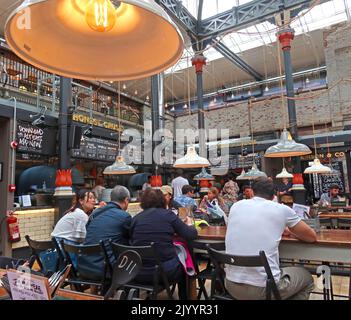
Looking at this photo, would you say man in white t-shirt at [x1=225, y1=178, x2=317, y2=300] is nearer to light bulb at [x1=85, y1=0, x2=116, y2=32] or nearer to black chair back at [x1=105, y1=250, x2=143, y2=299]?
black chair back at [x1=105, y1=250, x2=143, y2=299]

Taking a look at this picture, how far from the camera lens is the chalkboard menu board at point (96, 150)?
25.7ft

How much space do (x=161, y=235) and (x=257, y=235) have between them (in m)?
0.90

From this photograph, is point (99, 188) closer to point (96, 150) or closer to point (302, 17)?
point (96, 150)

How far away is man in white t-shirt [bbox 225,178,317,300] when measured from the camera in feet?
7.49

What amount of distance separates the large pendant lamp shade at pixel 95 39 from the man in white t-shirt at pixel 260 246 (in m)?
1.54

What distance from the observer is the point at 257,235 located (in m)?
2.31

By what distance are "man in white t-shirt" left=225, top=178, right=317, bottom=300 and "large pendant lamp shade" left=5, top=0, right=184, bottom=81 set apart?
1543 mm

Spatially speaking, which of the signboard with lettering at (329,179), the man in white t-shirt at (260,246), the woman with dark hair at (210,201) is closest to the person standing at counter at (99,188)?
the woman with dark hair at (210,201)

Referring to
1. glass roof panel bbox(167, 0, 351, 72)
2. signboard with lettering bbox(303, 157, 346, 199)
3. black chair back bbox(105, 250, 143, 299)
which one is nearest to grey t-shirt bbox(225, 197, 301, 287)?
black chair back bbox(105, 250, 143, 299)

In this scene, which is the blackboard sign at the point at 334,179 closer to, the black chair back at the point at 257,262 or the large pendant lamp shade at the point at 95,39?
the black chair back at the point at 257,262

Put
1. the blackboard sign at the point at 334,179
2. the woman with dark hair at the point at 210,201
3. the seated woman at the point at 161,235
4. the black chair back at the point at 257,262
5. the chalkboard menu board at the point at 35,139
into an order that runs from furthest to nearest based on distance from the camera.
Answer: the blackboard sign at the point at 334,179 < the chalkboard menu board at the point at 35,139 < the woman with dark hair at the point at 210,201 < the seated woman at the point at 161,235 < the black chair back at the point at 257,262

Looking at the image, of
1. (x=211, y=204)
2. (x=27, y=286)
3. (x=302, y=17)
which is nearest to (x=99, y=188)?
(x=211, y=204)
